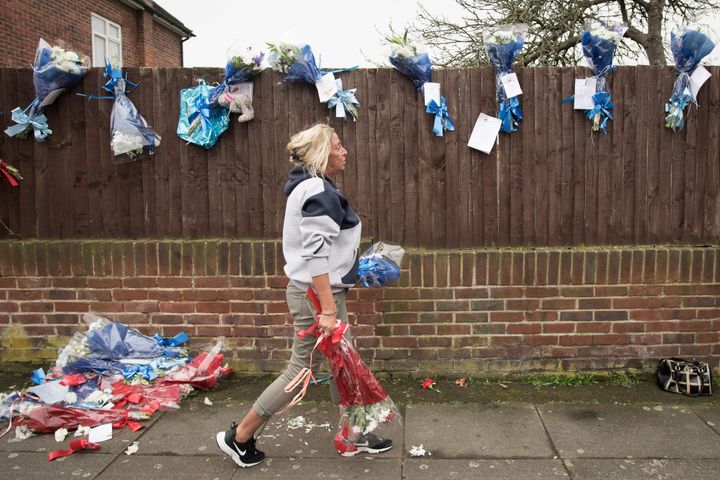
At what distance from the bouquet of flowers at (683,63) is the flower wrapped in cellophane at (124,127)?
11.8 ft

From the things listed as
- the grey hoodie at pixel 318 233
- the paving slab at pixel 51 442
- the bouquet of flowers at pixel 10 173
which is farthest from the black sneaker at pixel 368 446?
the bouquet of flowers at pixel 10 173

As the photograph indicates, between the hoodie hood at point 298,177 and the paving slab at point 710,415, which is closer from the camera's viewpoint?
the hoodie hood at point 298,177

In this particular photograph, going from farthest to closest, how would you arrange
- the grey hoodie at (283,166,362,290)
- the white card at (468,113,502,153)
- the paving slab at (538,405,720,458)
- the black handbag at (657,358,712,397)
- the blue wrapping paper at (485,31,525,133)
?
the white card at (468,113,502,153)
the blue wrapping paper at (485,31,525,133)
the black handbag at (657,358,712,397)
the paving slab at (538,405,720,458)
the grey hoodie at (283,166,362,290)

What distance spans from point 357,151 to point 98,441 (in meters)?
2.45

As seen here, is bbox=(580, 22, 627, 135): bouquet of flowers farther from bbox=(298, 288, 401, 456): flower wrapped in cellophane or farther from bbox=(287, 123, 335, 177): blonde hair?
bbox=(298, 288, 401, 456): flower wrapped in cellophane

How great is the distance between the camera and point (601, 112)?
163 inches

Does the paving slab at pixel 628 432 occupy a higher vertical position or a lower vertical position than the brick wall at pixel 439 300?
lower

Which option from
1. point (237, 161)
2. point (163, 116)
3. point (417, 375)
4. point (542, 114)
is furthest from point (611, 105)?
point (163, 116)

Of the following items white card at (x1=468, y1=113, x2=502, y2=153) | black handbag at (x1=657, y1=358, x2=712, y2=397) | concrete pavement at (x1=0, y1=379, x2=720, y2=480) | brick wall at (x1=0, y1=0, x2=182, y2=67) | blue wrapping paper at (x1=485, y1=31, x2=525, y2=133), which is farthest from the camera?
brick wall at (x1=0, y1=0, x2=182, y2=67)

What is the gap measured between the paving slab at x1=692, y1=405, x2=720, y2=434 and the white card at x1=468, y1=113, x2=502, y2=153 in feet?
6.97

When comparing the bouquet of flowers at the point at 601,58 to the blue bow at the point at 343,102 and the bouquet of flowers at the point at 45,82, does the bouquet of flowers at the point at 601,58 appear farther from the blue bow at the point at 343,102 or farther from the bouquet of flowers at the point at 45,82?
the bouquet of flowers at the point at 45,82

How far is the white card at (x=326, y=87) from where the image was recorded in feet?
13.5

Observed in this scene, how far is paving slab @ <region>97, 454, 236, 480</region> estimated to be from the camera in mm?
3060

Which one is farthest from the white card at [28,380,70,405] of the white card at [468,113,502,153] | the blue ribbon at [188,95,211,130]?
the white card at [468,113,502,153]
